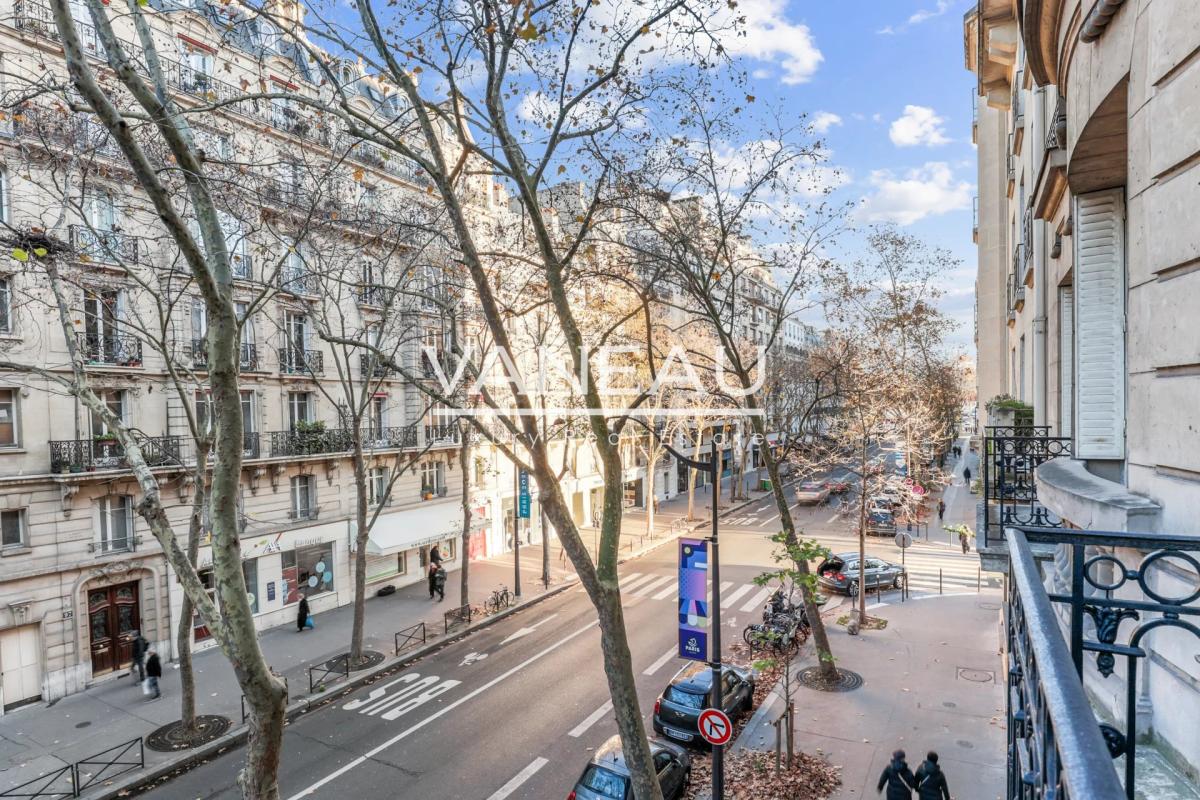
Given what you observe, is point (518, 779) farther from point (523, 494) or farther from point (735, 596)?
point (523, 494)

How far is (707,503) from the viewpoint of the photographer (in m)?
46.3

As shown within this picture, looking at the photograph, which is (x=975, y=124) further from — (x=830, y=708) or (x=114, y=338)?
(x=114, y=338)

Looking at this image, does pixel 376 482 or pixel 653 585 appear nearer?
pixel 653 585

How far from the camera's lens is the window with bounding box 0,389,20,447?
16.0 meters

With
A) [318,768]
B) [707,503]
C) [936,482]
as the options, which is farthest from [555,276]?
[707,503]

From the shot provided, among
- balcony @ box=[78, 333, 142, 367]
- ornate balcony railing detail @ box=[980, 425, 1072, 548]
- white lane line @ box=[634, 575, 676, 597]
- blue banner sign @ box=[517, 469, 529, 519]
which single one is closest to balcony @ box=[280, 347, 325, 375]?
balcony @ box=[78, 333, 142, 367]

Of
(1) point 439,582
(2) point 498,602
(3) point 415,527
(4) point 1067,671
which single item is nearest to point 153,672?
(1) point 439,582

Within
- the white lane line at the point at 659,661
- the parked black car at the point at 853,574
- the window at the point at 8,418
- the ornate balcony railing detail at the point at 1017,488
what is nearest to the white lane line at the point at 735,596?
the parked black car at the point at 853,574

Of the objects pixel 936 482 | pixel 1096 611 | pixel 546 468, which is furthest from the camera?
pixel 936 482

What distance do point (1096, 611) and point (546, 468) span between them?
664 centimetres

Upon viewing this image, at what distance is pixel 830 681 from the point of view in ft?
51.9

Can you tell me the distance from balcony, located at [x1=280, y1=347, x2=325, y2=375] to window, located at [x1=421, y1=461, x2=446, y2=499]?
6.93m

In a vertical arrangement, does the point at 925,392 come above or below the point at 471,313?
below

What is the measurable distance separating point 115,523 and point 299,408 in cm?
666
